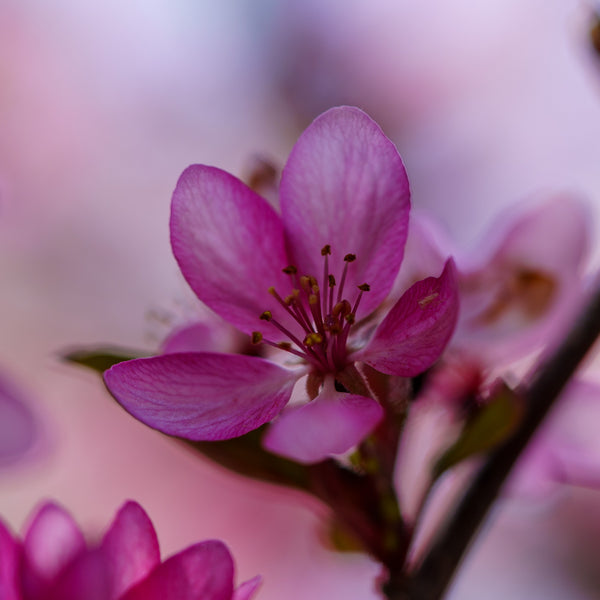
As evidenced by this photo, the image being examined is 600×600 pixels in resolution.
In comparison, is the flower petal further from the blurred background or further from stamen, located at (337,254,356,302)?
the blurred background

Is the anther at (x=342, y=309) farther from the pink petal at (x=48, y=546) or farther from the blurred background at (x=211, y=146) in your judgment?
the blurred background at (x=211, y=146)


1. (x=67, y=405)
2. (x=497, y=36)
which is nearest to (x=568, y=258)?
(x=67, y=405)

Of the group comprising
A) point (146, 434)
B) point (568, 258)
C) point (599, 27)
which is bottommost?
point (146, 434)

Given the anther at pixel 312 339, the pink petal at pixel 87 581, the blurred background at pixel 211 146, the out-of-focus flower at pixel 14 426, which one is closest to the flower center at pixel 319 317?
the anther at pixel 312 339

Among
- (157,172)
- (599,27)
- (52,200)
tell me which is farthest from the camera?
(157,172)

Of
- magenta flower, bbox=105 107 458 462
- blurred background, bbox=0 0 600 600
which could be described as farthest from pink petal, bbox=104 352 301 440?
blurred background, bbox=0 0 600 600

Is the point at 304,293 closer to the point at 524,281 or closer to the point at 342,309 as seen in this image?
the point at 342,309

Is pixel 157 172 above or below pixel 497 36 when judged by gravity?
below

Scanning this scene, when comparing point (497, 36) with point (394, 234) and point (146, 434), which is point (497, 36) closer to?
point (146, 434)
